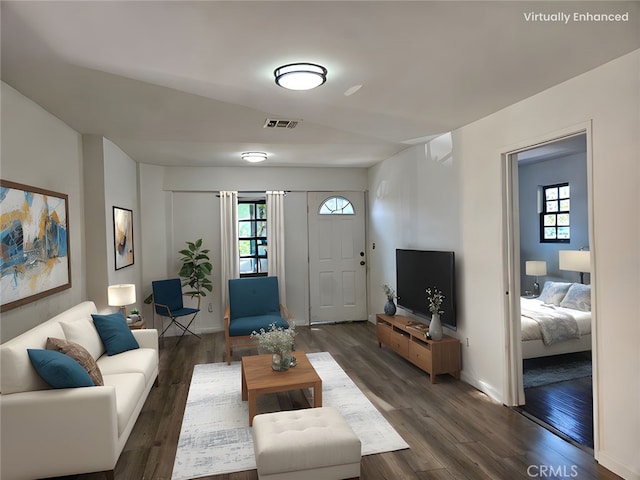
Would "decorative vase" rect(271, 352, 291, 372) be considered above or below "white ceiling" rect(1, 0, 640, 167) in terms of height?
below

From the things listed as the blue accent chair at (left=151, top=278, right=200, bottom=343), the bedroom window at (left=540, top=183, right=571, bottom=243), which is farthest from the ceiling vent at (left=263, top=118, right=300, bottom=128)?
the bedroom window at (left=540, top=183, right=571, bottom=243)

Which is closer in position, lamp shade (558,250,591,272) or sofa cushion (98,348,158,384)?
sofa cushion (98,348,158,384)

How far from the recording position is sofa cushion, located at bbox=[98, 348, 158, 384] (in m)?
3.21

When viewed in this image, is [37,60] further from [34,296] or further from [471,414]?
[471,414]

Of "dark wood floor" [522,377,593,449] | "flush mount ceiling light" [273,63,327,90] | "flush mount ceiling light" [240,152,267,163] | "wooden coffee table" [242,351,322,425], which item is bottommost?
"dark wood floor" [522,377,593,449]

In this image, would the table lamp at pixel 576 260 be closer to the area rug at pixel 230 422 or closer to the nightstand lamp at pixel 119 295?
the area rug at pixel 230 422

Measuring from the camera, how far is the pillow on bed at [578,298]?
462cm

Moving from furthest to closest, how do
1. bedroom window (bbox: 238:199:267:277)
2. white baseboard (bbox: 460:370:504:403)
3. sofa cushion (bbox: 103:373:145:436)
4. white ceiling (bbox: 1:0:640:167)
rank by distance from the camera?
bedroom window (bbox: 238:199:267:277) < white baseboard (bbox: 460:370:504:403) < sofa cushion (bbox: 103:373:145:436) < white ceiling (bbox: 1:0:640:167)

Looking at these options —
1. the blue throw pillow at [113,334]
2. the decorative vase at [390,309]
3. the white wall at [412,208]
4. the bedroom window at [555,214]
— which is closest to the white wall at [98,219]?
the blue throw pillow at [113,334]

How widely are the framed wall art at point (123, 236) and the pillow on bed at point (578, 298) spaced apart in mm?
5286

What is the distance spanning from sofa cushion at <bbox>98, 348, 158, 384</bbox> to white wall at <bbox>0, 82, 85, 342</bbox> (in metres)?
0.61

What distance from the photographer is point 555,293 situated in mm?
5055

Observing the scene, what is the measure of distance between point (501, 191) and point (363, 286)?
371 cm

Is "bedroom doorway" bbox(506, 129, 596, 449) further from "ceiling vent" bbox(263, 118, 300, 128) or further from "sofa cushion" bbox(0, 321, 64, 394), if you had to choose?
"sofa cushion" bbox(0, 321, 64, 394)
